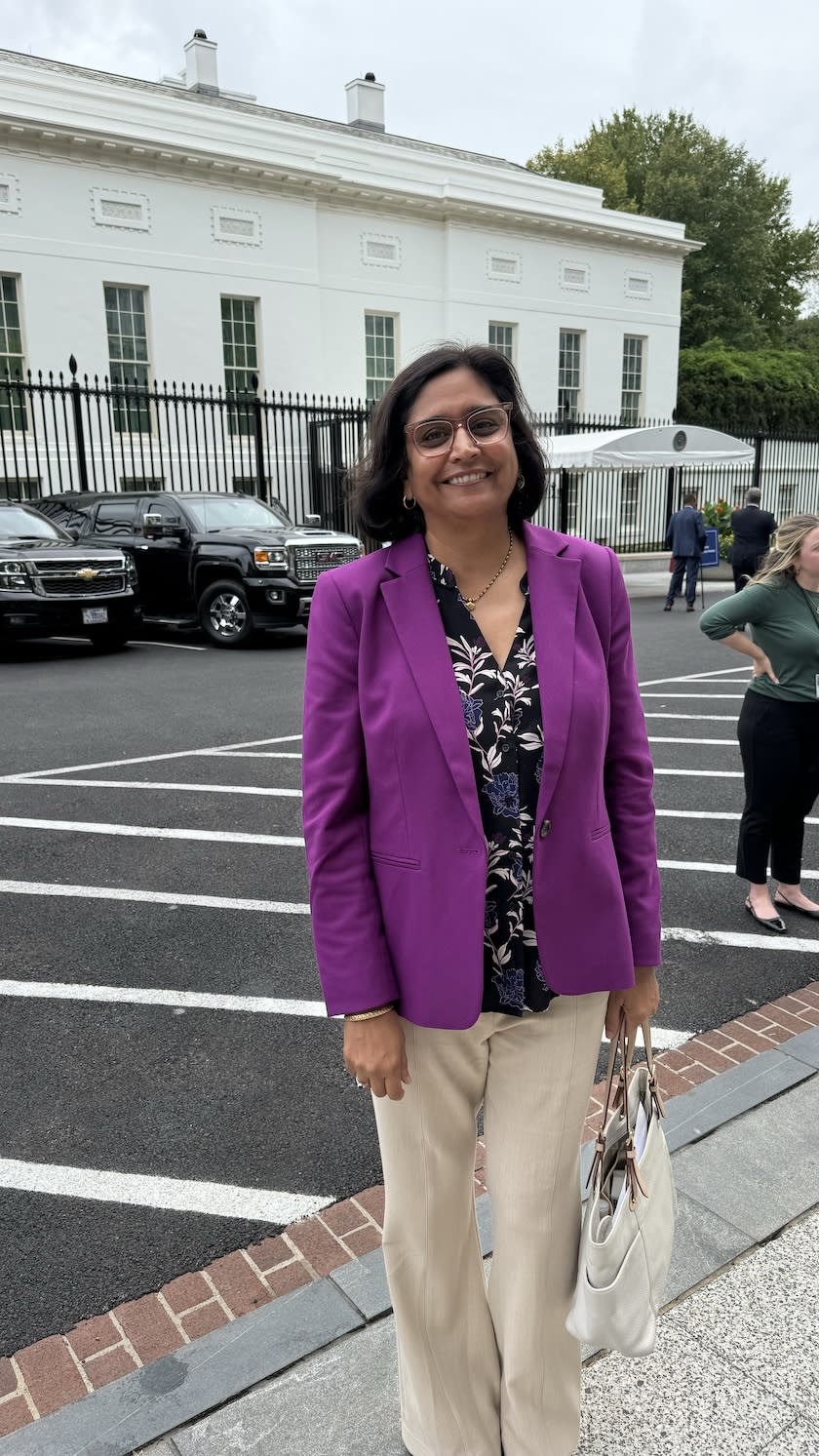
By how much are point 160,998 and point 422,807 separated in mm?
2522

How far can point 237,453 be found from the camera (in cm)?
2178

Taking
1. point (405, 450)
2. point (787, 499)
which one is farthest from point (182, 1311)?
point (787, 499)

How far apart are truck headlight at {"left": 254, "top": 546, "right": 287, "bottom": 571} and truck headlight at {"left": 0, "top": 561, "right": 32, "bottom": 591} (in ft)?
8.42

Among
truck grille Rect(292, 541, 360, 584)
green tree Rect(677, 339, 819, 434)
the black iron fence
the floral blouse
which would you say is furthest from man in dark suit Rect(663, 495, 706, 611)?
green tree Rect(677, 339, 819, 434)

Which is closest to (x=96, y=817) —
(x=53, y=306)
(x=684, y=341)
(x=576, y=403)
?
(x=53, y=306)

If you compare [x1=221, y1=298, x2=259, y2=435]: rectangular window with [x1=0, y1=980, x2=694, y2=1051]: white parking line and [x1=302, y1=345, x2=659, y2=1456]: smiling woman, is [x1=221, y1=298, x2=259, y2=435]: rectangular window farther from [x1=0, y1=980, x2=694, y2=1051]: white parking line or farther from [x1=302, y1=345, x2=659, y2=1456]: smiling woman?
[x1=302, y1=345, x2=659, y2=1456]: smiling woman

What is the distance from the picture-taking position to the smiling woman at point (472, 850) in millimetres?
1639

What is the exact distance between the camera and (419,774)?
63.3 inches

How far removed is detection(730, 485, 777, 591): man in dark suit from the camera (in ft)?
49.4

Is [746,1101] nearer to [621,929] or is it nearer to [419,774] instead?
[621,929]

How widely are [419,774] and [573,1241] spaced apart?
930mm

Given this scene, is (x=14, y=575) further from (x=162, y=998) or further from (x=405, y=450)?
(x=405, y=450)

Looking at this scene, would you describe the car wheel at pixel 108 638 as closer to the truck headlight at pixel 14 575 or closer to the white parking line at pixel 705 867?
the truck headlight at pixel 14 575

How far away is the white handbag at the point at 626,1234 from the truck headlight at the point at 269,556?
10.5 metres
